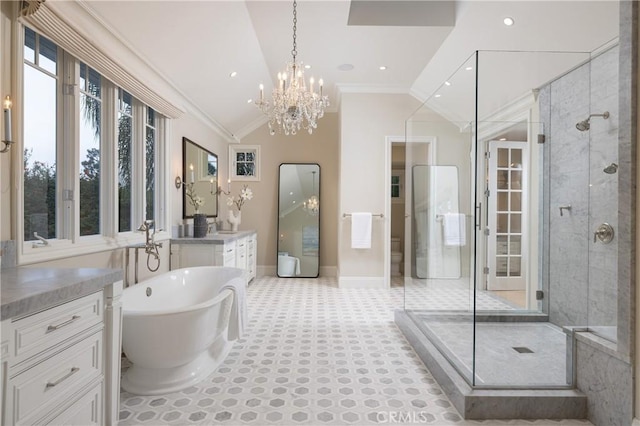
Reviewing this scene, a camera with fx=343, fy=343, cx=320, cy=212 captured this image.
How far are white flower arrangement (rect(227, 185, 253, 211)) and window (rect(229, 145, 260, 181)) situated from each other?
0.26 meters

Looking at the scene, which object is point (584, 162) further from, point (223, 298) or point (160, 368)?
point (160, 368)

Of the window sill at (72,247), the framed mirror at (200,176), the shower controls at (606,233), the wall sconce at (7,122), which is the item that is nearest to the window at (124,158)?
the window sill at (72,247)

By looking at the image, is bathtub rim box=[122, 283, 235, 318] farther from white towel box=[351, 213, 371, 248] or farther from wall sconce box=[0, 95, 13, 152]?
white towel box=[351, 213, 371, 248]

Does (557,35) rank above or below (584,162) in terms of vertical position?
above

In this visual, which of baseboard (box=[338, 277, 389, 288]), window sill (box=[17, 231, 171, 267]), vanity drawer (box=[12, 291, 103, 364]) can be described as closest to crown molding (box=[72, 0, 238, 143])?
window sill (box=[17, 231, 171, 267])

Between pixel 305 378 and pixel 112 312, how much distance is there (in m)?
1.28

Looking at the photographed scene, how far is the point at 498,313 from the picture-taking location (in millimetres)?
3037

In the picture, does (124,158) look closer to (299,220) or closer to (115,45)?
(115,45)

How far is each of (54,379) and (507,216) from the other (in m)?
3.21

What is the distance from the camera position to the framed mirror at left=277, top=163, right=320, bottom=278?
597 cm

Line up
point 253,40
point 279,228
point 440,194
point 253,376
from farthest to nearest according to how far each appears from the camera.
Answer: point 279,228 → point 253,40 → point 440,194 → point 253,376

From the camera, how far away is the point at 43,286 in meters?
1.29

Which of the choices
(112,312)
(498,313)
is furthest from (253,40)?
(498,313)

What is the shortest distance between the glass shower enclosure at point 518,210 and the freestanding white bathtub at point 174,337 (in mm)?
1592
